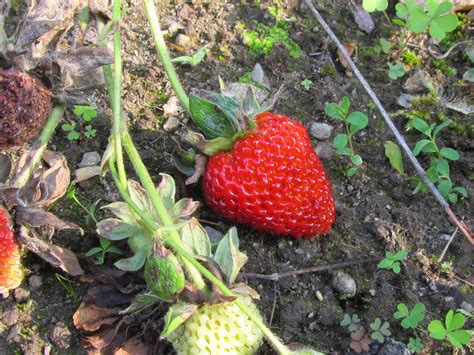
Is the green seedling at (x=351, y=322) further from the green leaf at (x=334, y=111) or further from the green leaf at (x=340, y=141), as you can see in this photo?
the green leaf at (x=334, y=111)

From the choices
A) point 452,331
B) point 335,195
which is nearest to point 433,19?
point 335,195

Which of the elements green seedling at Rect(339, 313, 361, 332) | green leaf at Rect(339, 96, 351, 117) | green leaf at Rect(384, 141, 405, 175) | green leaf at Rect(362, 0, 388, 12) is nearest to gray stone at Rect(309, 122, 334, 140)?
green leaf at Rect(339, 96, 351, 117)

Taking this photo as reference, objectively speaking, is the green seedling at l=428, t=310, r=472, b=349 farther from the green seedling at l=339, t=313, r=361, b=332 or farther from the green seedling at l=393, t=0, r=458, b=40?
the green seedling at l=393, t=0, r=458, b=40

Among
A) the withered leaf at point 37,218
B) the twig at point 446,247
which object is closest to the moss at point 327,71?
the twig at point 446,247

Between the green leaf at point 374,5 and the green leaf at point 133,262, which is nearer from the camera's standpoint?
the green leaf at point 133,262

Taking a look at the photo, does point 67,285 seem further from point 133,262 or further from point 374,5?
point 374,5
